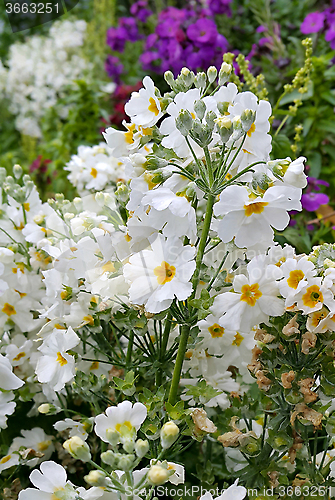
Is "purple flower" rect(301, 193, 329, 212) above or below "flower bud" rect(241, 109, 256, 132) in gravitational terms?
below

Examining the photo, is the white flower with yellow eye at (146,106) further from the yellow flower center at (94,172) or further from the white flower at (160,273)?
the yellow flower center at (94,172)

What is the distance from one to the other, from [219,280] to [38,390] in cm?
34

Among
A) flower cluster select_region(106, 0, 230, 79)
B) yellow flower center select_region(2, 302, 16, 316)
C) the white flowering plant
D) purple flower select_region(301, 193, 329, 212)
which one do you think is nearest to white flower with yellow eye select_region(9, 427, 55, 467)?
the white flowering plant

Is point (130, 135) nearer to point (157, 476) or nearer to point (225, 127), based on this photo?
point (225, 127)

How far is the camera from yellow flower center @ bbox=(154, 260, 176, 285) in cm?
47

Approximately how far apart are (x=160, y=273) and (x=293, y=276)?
0.44 feet

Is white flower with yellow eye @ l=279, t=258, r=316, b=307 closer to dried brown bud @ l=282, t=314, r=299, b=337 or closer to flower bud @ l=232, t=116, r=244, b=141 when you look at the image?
dried brown bud @ l=282, t=314, r=299, b=337

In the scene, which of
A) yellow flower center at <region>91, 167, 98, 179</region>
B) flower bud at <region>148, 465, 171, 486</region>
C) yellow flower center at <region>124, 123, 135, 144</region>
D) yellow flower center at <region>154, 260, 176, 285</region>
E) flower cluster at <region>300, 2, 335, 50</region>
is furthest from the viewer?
flower cluster at <region>300, 2, 335, 50</region>

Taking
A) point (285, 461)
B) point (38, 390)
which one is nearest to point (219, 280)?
point (285, 461)

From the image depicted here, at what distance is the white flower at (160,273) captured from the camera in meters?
0.45

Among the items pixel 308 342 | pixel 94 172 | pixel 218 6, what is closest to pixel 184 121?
pixel 308 342

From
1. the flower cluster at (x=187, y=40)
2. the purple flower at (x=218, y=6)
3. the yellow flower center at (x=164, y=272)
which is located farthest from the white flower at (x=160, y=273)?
the purple flower at (x=218, y=6)

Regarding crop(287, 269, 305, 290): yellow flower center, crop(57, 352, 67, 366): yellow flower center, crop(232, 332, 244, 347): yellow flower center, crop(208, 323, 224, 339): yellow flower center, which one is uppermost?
crop(287, 269, 305, 290): yellow flower center

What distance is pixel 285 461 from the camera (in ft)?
1.87
